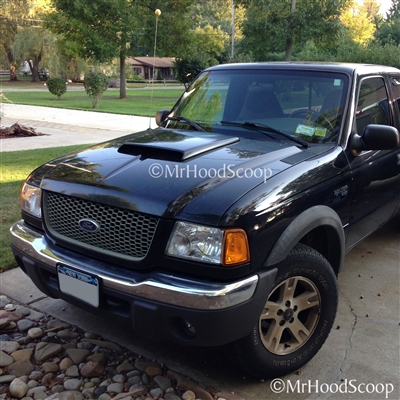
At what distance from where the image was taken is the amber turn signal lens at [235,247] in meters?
2.29

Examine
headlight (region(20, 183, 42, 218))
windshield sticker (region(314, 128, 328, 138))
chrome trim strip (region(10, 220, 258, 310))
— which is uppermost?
windshield sticker (region(314, 128, 328, 138))

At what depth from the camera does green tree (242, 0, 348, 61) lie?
22.5 metres

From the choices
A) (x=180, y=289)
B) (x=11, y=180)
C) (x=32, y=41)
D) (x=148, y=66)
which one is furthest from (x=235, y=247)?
(x=148, y=66)

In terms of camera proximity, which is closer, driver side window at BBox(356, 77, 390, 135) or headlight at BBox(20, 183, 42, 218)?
headlight at BBox(20, 183, 42, 218)

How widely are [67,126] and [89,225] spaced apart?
1251cm

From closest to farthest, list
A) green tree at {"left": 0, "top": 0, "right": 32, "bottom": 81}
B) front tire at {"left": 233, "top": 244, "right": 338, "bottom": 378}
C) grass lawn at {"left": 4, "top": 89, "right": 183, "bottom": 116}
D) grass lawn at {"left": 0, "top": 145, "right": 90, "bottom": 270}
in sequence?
1. front tire at {"left": 233, "top": 244, "right": 338, "bottom": 378}
2. grass lawn at {"left": 0, "top": 145, "right": 90, "bottom": 270}
3. grass lawn at {"left": 4, "top": 89, "right": 183, "bottom": 116}
4. green tree at {"left": 0, "top": 0, "right": 32, "bottom": 81}

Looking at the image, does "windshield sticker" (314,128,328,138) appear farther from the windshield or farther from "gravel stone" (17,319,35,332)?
"gravel stone" (17,319,35,332)

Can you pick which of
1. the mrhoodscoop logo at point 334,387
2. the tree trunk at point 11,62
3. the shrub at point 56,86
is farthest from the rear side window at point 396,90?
the tree trunk at point 11,62

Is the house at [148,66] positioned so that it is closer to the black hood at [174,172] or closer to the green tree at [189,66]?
the green tree at [189,66]

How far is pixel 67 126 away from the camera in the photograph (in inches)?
566

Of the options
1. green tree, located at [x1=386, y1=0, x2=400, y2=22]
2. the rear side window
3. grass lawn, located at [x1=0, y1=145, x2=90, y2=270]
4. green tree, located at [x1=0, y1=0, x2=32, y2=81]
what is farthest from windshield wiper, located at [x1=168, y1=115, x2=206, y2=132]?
green tree, located at [x1=386, y1=0, x2=400, y2=22]

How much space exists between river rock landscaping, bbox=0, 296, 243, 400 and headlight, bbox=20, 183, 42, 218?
2.84ft

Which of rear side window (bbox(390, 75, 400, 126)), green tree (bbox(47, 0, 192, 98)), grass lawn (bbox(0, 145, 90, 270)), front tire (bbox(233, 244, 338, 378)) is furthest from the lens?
green tree (bbox(47, 0, 192, 98))

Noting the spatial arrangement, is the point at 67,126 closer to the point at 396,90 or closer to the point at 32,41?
the point at 396,90
